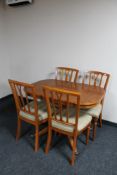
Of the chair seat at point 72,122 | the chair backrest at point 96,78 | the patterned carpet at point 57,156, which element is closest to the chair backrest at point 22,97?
the chair seat at point 72,122

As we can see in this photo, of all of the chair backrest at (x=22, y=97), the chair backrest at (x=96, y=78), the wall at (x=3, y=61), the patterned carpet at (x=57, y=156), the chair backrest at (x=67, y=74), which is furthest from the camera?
the wall at (x=3, y=61)

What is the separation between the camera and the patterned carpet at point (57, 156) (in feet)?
6.50

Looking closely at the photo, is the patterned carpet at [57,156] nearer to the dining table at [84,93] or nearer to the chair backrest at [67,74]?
the dining table at [84,93]

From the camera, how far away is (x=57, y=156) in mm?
2203

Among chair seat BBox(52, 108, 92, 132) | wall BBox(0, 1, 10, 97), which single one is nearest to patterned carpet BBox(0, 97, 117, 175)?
chair seat BBox(52, 108, 92, 132)

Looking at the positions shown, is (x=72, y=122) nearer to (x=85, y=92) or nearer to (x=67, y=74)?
(x=85, y=92)

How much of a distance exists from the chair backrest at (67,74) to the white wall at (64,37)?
12 centimetres

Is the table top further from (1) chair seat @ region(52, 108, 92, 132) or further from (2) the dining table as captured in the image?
(1) chair seat @ region(52, 108, 92, 132)

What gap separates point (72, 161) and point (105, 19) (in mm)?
2039

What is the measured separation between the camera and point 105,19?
8.36 ft

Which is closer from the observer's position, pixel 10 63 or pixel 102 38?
pixel 102 38

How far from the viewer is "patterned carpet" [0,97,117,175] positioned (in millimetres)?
1982

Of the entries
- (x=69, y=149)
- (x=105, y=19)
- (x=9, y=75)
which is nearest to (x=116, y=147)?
(x=69, y=149)

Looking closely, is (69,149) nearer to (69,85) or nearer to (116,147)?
(116,147)
